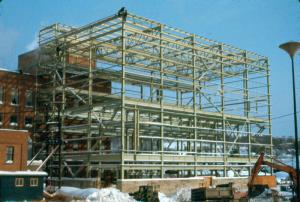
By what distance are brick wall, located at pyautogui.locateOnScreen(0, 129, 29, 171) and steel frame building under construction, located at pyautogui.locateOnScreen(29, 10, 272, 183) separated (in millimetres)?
2960

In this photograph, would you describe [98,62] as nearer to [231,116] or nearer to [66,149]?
[66,149]

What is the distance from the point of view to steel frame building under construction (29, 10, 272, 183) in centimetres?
4031

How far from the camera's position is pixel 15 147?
41.6 m

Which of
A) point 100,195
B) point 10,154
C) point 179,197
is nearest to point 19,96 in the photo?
point 10,154

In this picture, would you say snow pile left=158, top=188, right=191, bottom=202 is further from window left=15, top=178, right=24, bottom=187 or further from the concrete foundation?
window left=15, top=178, right=24, bottom=187

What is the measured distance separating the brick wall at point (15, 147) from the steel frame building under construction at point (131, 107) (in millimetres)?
2960

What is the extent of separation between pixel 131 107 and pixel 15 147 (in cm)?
1191

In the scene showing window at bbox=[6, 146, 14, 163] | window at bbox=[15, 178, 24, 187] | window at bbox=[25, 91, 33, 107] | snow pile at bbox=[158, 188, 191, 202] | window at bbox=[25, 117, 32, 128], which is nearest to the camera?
window at bbox=[15, 178, 24, 187]

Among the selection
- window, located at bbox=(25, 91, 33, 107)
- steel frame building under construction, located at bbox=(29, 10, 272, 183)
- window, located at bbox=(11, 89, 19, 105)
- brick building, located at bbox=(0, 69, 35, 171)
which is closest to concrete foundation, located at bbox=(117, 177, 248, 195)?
steel frame building under construction, located at bbox=(29, 10, 272, 183)

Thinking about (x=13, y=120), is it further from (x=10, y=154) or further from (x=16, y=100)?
(x=10, y=154)

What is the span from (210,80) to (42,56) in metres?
24.8

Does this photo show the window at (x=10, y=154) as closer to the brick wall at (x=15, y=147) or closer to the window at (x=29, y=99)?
the brick wall at (x=15, y=147)

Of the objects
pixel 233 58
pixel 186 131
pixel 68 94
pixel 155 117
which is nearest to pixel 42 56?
pixel 68 94

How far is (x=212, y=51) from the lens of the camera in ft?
166
